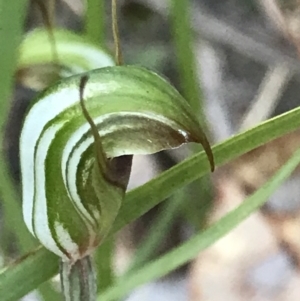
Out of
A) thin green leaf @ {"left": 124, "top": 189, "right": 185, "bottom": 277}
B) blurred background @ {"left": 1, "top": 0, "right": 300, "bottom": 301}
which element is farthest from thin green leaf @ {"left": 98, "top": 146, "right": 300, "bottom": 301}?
blurred background @ {"left": 1, "top": 0, "right": 300, "bottom": 301}

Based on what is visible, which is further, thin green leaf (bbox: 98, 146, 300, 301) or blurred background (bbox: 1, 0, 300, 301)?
blurred background (bbox: 1, 0, 300, 301)

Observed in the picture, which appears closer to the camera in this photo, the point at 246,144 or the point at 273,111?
the point at 246,144

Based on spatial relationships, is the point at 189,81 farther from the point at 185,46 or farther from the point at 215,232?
the point at 215,232

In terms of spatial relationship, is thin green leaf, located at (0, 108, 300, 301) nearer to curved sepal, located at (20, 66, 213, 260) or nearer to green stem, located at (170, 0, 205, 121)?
curved sepal, located at (20, 66, 213, 260)

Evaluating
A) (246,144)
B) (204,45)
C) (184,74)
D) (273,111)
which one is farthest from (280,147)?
(246,144)

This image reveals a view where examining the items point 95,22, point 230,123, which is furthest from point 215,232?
point 230,123

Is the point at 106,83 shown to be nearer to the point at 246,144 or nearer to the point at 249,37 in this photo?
the point at 246,144
